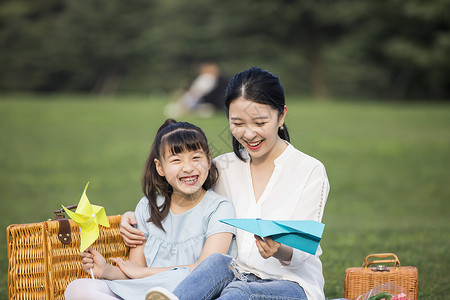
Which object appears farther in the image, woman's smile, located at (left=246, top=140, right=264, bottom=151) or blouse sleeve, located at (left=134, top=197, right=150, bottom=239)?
blouse sleeve, located at (left=134, top=197, right=150, bottom=239)

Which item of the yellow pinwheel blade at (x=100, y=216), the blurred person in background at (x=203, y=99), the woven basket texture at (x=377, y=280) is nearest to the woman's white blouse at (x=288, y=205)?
the woven basket texture at (x=377, y=280)

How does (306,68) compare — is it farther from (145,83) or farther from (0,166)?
(0,166)

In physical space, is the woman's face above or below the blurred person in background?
below

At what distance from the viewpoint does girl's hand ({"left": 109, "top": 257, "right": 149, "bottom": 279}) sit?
11.9 ft

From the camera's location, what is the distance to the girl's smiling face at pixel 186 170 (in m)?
3.66

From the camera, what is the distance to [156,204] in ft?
12.7

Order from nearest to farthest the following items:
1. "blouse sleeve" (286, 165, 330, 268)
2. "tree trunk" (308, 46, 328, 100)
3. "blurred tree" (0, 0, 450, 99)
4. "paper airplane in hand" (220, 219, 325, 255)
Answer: "paper airplane in hand" (220, 219, 325, 255), "blouse sleeve" (286, 165, 330, 268), "blurred tree" (0, 0, 450, 99), "tree trunk" (308, 46, 328, 100)

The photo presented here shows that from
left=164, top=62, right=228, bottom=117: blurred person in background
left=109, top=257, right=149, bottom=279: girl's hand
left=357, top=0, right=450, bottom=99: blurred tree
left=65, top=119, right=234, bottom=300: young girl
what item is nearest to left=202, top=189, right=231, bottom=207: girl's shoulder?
left=65, top=119, right=234, bottom=300: young girl

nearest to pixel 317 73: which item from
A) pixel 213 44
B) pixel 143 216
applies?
pixel 213 44

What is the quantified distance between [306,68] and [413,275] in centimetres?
3309

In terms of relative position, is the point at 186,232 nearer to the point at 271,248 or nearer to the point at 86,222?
the point at 86,222

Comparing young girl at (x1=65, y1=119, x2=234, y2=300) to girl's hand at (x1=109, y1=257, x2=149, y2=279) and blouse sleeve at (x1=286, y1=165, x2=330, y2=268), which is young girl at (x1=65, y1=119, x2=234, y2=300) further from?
blouse sleeve at (x1=286, y1=165, x2=330, y2=268)

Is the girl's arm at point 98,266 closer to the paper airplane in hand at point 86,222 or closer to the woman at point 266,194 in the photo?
A: the paper airplane in hand at point 86,222

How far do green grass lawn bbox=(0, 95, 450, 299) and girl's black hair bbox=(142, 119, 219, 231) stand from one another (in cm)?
35
